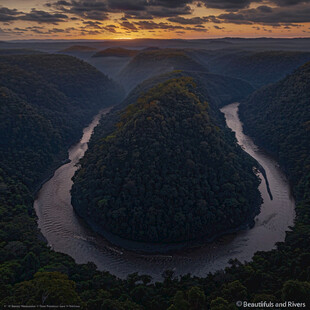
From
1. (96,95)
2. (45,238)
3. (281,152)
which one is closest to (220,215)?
(45,238)

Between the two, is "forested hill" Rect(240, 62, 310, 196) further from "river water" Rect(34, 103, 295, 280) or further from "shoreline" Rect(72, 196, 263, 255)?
"shoreline" Rect(72, 196, 263, 255)

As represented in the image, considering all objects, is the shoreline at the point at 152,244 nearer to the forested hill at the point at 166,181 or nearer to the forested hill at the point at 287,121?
the forested hill at the point at 166,181

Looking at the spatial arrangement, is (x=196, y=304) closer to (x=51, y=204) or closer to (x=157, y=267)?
(x=157, y=267)

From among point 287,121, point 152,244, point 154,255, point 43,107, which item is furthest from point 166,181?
point 43,107

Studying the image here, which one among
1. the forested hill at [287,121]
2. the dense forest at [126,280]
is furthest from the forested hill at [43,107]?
the forested hill at [287,121]

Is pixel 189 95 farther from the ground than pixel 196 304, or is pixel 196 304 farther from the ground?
pixel 189 95
